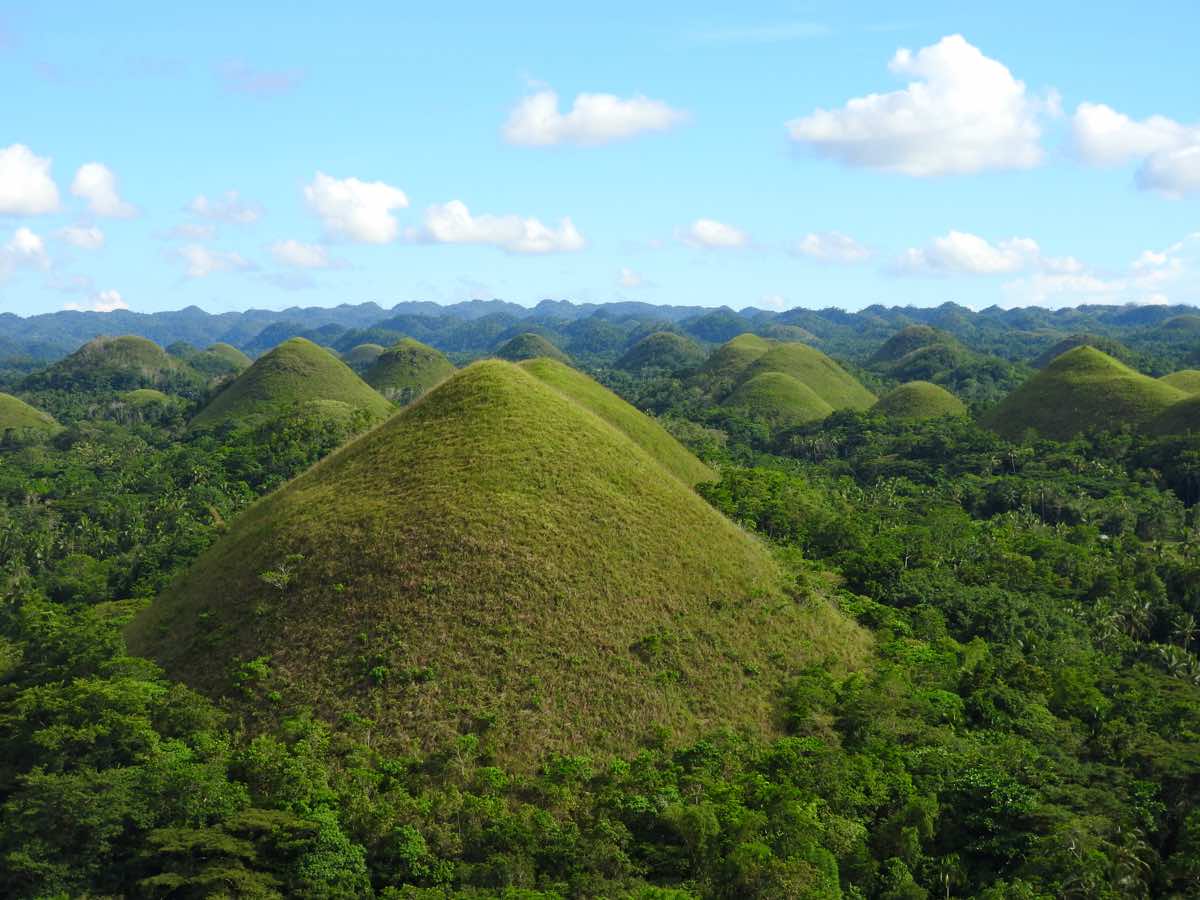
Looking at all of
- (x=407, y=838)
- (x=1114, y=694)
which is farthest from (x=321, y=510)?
(x=1114, y=694)

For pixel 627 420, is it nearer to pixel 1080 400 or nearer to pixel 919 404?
pixel 1080 400

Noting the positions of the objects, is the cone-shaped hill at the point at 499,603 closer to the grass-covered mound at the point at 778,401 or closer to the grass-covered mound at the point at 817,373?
the grass-covered mound at the point at 778,401

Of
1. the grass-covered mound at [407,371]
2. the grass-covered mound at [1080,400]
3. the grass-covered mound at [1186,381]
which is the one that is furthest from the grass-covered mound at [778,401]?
the grass-covered mound at [407,371]

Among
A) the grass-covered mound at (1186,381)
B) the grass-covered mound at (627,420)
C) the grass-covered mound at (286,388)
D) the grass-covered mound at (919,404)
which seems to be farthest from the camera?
the grass-covered mound at (919,404)

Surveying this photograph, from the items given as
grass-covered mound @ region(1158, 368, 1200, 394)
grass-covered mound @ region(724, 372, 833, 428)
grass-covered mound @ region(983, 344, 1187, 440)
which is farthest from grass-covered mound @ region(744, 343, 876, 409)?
grass-covered mound @ region(1158, 368, 1200, 394)

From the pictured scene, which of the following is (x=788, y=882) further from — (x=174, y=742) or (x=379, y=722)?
(x=174, y=742)

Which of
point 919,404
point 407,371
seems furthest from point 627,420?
point 407,371

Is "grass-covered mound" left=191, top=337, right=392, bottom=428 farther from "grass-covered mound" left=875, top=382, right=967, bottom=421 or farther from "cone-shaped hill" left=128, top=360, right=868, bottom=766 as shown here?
"grass-covered mound" left=875, top=382, right=967, bottom=421
